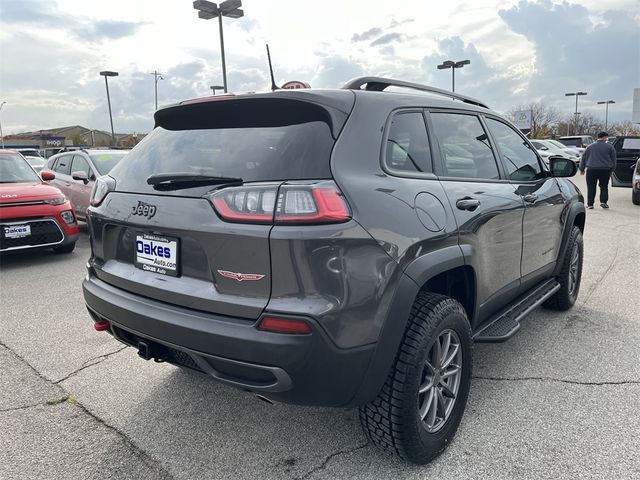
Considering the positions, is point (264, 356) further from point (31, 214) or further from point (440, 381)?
point (31, 214)

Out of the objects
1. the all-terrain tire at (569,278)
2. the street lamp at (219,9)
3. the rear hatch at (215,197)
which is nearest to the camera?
the rear hatch at (215,197)

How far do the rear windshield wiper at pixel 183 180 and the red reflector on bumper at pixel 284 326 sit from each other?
590 mm

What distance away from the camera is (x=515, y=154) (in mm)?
3611

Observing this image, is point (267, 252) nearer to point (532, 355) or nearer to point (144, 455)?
point (144, 455)

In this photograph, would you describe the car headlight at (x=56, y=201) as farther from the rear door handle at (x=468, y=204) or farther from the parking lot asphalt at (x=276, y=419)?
the rear door handle at (x=468, y=204)

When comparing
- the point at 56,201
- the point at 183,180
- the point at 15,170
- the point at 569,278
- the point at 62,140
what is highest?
the point at 62,140

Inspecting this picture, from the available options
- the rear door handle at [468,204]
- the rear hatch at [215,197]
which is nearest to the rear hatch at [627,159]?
the rear door handle at [468,204]

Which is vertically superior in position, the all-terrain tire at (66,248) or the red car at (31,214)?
the red car at (31,214)

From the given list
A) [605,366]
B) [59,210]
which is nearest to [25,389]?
[605,366]

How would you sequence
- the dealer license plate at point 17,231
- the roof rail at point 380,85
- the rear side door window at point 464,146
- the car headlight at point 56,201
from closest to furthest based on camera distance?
the roof rail at point 380,85, the rear side door window at point 464,146, the dealer license plate at point 17,231, the car headlight at point 56,201

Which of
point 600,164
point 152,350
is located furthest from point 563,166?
point 600,164

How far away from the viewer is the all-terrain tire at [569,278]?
4.24 m

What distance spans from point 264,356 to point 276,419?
1015mm

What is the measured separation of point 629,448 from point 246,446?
1.89 m
